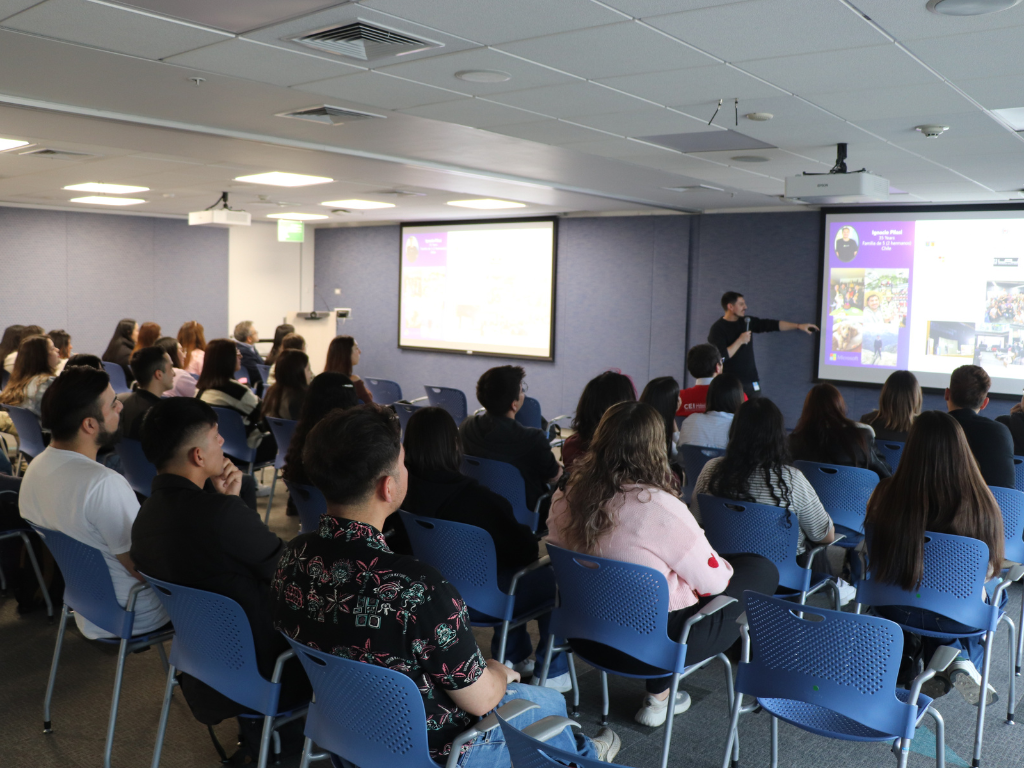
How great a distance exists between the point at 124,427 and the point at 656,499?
3.62 metres

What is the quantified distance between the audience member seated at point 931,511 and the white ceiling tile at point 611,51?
1.80 m

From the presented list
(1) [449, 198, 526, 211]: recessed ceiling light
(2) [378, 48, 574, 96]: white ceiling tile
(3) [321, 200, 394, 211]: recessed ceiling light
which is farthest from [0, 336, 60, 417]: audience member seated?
(1) [449, 198, 526, 211]: recessed ceiling light

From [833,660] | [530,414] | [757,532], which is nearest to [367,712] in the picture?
[833,660]

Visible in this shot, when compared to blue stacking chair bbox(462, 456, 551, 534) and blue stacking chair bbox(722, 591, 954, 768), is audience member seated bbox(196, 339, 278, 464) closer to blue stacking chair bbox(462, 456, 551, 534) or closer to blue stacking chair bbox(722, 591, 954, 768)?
blue stacking chair bbox(462, 456, 551, 534)

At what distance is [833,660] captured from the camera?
7.57ft

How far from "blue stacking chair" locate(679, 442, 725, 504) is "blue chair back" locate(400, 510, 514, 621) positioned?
186 cm

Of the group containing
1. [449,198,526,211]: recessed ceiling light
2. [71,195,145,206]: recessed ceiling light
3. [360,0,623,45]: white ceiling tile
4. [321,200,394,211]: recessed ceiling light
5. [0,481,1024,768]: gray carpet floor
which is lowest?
[0,481,1024,768]: gray carpet floor

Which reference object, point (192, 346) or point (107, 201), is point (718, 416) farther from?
point (107, 201)

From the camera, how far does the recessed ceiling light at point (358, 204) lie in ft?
33.1

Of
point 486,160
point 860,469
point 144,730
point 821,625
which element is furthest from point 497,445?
point 486,160

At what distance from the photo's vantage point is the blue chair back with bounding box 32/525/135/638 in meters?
2.70

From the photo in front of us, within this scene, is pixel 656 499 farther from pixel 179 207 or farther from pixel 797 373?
pixel 179 207

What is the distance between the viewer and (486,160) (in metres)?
6.87

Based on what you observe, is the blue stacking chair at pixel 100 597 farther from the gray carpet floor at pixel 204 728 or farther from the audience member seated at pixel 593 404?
the audience member seated at pixel 593 404
